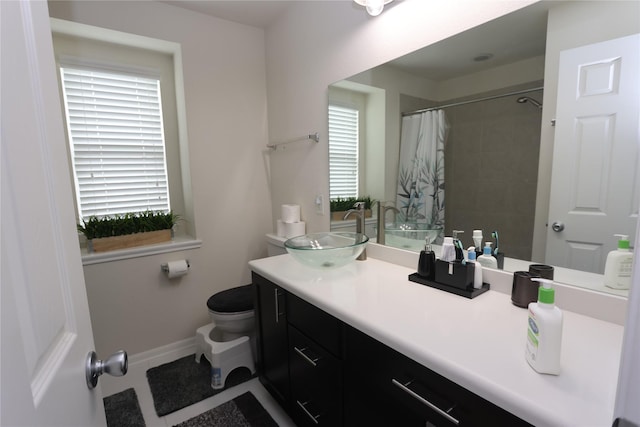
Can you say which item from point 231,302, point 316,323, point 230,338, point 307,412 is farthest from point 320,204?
point 307,412

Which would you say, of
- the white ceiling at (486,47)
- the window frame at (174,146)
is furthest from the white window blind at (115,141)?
the white ceiling at (486,47)

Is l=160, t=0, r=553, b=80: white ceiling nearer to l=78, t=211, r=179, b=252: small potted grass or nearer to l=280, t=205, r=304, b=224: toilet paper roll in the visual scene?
l=280, t=205, r=304, b=224: toilet paper roll

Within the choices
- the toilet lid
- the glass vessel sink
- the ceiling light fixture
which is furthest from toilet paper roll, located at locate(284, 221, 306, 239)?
the ceiling light fixture

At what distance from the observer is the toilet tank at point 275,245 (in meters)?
2.19

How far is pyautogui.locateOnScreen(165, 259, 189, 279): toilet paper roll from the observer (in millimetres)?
2115

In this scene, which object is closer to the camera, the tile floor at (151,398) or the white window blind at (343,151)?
the tile floor at (151,398)

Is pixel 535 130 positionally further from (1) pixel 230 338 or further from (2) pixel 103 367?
(1) pixel 230 338

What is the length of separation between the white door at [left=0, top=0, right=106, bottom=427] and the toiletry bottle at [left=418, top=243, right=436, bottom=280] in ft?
3.77

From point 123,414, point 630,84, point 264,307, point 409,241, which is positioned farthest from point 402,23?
point 123,414

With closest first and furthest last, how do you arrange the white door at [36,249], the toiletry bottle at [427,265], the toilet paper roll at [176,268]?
the white door at [36,249]
the toiletry bottle at [427,265]
the toilet paper roll at [176,268]

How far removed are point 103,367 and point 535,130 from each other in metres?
1.44

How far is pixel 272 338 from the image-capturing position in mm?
1575

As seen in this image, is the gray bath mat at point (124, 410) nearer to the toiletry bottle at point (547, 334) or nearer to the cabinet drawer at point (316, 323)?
the cabinet drawer at point (316, 323)

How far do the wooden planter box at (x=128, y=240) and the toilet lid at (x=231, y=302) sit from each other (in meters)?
0.63
